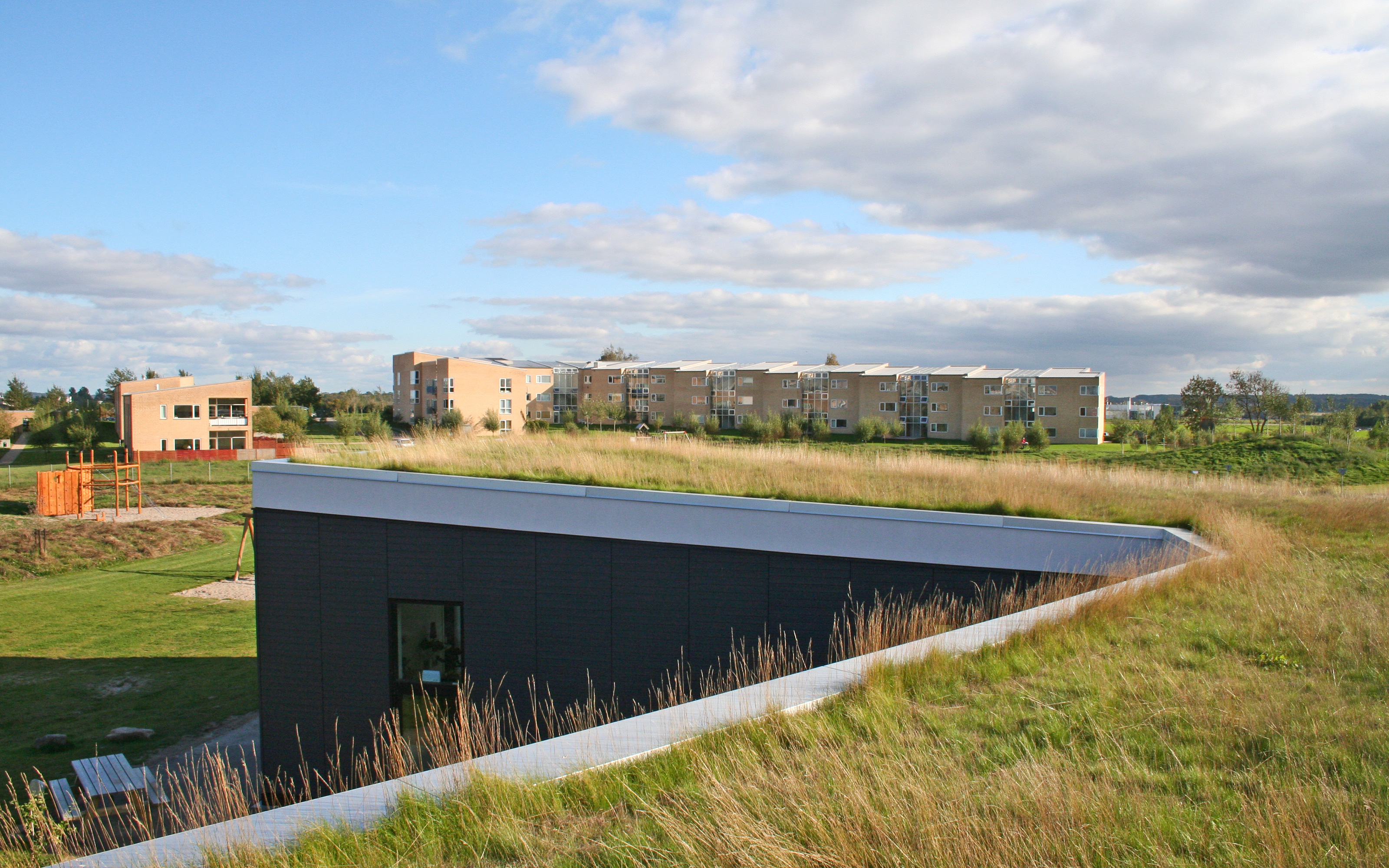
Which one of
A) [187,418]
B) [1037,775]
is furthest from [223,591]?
[187,418]

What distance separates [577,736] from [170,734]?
10400 mm

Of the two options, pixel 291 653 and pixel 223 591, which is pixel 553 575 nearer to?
pixel 291 653

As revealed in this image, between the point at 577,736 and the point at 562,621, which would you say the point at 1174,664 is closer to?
the point at 577,736

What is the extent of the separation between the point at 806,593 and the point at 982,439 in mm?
53033

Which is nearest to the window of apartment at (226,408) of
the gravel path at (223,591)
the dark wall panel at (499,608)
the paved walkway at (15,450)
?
the paved walkway at (15,450)

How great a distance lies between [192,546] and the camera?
94.7 feet

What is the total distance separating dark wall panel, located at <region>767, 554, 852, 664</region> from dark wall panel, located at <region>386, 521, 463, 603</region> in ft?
11.1

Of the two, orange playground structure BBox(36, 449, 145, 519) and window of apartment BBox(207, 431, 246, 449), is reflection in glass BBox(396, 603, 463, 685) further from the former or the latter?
window of apartment BBox(207, 431, 246, 449)

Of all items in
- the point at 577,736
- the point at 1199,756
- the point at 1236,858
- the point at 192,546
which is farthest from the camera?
the point at 192,546

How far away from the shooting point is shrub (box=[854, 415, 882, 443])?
63406 mm

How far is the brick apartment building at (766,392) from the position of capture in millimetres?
62344

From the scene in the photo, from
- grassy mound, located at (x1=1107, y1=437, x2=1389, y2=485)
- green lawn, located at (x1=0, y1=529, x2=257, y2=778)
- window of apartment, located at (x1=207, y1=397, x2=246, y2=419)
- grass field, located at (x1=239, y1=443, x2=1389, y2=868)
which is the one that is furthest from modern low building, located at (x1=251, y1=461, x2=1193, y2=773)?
window of apartment, located at (x1=207, y1=397, x2=246, y2=419)

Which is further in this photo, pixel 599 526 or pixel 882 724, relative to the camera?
pixel 599 526

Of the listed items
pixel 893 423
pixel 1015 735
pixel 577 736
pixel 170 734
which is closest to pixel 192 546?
pixel 170 734
